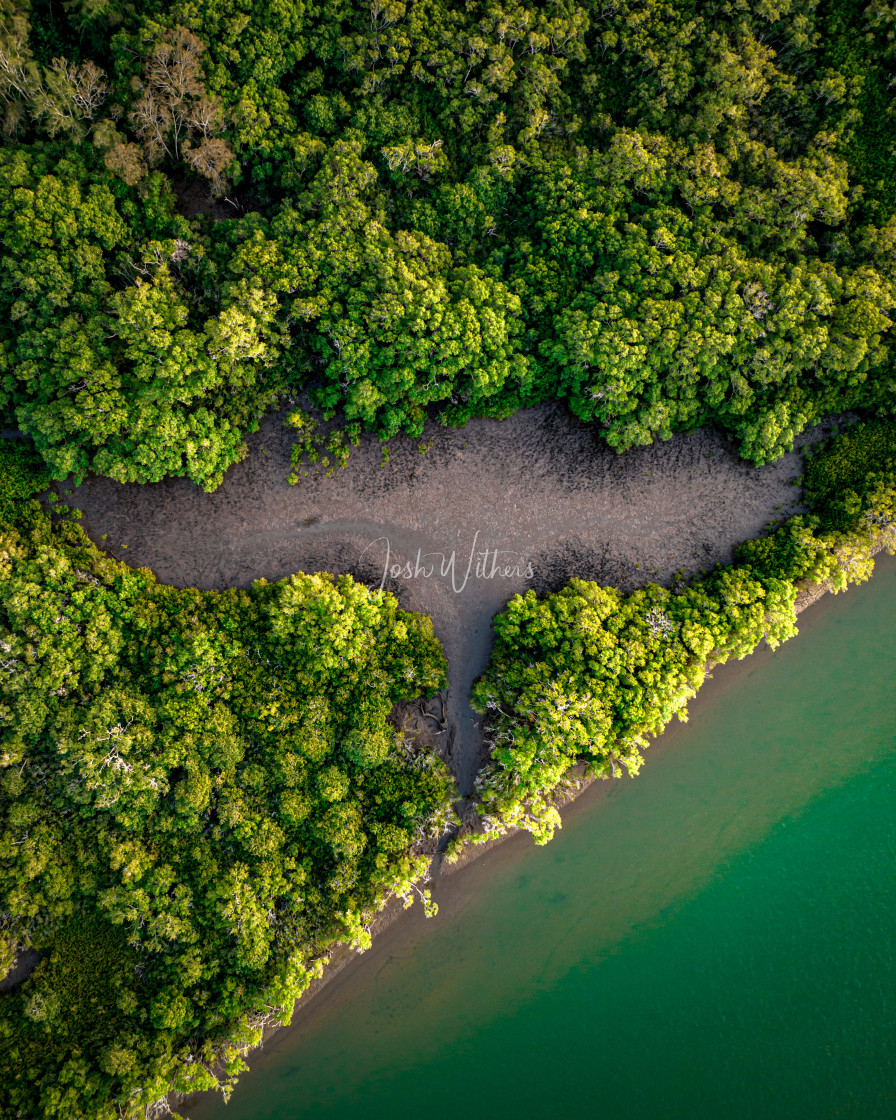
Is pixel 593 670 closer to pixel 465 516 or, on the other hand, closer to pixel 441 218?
pixel 465 516

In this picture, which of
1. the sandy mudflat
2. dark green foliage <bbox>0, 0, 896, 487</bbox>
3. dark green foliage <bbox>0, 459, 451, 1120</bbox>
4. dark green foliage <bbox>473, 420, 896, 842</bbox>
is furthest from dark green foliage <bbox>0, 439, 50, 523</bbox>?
dark green foliage <bbox>473, 420, 896, 842</bbox>

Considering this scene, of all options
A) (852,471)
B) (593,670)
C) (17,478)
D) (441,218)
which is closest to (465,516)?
(593,670)

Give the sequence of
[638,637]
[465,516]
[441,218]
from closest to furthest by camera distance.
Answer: [638,637]
[441,218]
[465,516]

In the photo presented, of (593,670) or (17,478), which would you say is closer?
(593,670)

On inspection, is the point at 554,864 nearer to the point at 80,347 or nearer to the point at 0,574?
the point at 0,574

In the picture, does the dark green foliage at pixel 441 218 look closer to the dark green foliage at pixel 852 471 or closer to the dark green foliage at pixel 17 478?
the dark green foliage at pixel 852 471

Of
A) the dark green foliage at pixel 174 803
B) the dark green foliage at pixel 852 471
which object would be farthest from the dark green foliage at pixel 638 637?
the dark green foliage at pixel 174 803

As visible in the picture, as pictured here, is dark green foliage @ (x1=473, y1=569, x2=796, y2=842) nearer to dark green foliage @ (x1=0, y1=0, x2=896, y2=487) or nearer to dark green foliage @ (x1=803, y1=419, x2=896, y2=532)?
dark green foliage @ (x1=803, y1=419, x2=896, y2=532)
